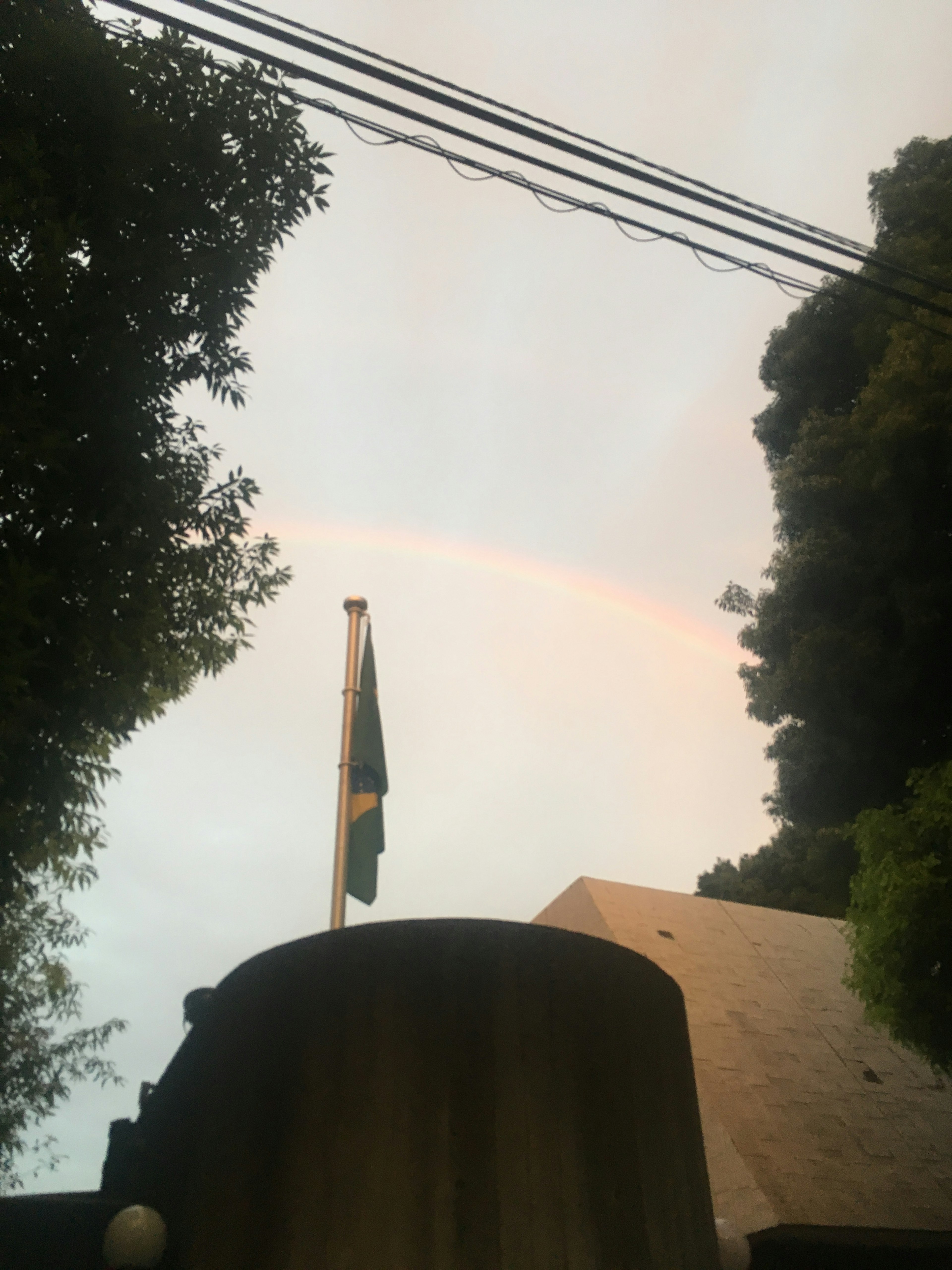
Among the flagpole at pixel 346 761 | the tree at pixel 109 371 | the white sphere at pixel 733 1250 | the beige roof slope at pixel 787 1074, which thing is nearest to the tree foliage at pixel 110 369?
the tree at pixel 109 371

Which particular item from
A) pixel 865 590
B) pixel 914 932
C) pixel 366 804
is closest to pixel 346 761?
pixel 366 804

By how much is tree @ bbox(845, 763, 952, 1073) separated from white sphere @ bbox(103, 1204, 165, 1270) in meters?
7.24

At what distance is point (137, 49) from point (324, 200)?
5.74 ft

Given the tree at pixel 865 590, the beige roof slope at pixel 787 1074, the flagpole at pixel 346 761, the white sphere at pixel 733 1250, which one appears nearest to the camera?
the white sphere at pixel 733 1250

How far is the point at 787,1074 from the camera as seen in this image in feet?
30.7

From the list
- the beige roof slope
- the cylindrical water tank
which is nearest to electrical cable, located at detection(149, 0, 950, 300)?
the cylindrical water tank

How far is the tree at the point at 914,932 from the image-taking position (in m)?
8.12

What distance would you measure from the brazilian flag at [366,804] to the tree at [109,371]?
168 cm

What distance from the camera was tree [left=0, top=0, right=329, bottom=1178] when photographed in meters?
4.57

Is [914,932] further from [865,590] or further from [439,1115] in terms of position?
[439,1115]

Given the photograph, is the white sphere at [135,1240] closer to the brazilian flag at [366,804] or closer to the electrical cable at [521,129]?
the brazilian flag at [366,804]

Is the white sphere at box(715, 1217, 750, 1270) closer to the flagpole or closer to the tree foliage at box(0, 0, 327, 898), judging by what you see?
the flagpole

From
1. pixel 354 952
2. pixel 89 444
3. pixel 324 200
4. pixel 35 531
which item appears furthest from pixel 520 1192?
pixel 324 200

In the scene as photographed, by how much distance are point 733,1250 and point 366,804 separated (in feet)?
15.3
